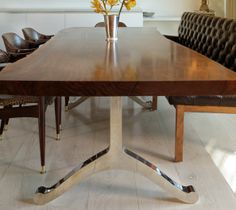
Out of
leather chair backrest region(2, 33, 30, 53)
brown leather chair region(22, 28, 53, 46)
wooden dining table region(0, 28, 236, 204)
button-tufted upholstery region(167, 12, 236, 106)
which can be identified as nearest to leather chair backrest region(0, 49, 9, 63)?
leather chair backrest region(2, 33, 30, 53)

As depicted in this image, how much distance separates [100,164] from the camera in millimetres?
2225

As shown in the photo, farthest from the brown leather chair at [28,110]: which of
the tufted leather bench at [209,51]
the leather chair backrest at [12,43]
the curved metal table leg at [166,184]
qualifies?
the leather chair backrest at [12,43]

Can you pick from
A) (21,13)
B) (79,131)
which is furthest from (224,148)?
(21,13)

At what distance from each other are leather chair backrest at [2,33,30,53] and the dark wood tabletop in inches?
47.3

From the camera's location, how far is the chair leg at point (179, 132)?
267 cm

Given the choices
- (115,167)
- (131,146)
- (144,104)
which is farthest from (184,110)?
(144,104)

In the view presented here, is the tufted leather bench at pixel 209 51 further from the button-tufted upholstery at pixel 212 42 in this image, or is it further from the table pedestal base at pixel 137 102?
the table pedestal base at pixel 137 102

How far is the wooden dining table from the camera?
1.67 m

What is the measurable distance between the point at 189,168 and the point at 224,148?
0.51 meters

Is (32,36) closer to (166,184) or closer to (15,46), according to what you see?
(15,46)

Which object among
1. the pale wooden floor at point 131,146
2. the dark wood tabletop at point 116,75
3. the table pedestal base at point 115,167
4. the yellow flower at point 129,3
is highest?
the yellow flower at point 129,3

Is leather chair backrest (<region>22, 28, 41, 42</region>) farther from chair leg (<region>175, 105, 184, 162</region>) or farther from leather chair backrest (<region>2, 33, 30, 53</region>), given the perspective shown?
chair leg (<region>175, 105, 184, 162</region>)

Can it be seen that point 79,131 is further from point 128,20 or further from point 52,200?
point 128,20

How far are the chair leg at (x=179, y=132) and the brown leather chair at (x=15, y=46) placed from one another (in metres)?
1.42
